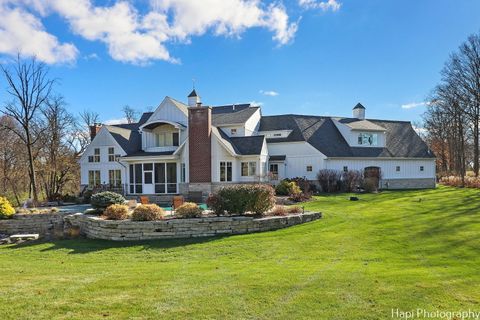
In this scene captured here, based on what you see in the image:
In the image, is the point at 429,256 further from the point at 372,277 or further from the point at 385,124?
the point at 385,124

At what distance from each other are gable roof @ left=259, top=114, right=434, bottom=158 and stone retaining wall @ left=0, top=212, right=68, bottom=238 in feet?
60.9

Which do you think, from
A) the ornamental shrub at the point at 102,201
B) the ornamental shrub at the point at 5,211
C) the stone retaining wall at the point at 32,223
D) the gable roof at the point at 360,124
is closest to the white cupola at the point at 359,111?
the gable roof at the point at 360,124

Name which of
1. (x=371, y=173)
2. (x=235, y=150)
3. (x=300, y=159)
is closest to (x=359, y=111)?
(x=371, y=173)

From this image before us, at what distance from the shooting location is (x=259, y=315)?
17.2ft

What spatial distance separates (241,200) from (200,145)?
11.5 meters

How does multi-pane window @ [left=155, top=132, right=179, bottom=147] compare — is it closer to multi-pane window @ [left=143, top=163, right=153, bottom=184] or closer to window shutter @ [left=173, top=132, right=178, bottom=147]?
window shutter @ [left=173, top=132, right=178, bottom=147]

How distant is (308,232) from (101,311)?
857 cm

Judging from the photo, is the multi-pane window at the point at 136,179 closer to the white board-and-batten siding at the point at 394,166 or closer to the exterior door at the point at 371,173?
the white board-and-batten siding at the point at 394,166

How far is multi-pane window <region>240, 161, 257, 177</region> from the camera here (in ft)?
86.7

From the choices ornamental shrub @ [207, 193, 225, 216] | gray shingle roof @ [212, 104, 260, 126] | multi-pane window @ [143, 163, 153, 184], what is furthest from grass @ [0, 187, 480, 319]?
gray shingle roof @ [212, 104, 260, 126]

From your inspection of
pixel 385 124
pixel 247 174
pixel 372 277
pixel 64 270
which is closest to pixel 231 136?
pixel 247 174

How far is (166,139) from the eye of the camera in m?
29.7

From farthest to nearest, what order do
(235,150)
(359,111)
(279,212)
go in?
(359,111), (235,150), (279,212)

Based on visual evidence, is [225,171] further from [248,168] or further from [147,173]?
[147,173]
